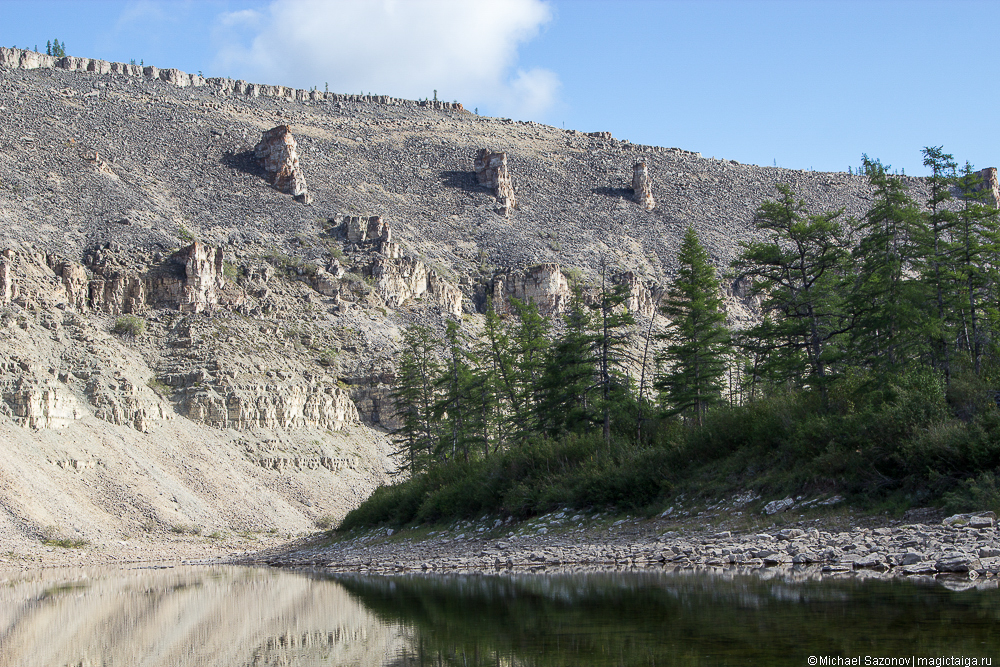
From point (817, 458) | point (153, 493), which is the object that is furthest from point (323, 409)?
point (817, 458)

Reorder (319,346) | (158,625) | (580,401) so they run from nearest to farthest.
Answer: (158,625), (580,401), (319,346)

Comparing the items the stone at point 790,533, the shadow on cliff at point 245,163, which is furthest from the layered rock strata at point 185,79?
the stone at point 790,533

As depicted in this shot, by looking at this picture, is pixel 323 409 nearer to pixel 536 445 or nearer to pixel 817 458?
pixel 536 445

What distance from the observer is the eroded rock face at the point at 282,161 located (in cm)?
9406

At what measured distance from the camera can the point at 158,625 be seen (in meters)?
15.9

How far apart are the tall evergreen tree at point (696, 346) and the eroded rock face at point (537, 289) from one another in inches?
1971

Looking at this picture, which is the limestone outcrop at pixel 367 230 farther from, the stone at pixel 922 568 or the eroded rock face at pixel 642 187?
the stone at pixel 922 568

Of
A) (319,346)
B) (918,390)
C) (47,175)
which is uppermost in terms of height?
(47,175)

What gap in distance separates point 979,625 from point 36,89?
11612 cm

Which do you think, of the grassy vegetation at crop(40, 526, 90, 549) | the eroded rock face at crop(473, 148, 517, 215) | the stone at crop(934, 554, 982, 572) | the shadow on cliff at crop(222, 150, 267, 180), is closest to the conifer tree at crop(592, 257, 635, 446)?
the stone at crop(934, 554, 982, 572)

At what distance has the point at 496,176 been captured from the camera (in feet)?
361

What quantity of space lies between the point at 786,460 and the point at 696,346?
12.6 metres

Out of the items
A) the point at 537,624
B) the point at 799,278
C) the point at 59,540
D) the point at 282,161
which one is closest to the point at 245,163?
the point at 282,161

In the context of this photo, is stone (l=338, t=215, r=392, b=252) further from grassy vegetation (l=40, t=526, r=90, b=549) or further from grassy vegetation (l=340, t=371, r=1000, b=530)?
grassy vegetation (l=340, t=371, r=1000, b=530)
